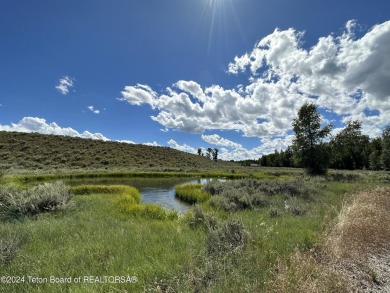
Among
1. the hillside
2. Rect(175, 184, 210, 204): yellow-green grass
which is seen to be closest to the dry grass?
Rect(175, 184, 210, 204): yellow-green grass

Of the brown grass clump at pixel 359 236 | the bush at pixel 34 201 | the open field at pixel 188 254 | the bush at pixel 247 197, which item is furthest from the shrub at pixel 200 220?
the bush at pixel 34 201

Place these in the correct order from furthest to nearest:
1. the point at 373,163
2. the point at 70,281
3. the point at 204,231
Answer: the point at 373,163, the point at 204,231, the point at 70,281

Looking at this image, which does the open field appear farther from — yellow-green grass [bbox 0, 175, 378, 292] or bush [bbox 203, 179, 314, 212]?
bush [bbox 203, 179, 314, 212]

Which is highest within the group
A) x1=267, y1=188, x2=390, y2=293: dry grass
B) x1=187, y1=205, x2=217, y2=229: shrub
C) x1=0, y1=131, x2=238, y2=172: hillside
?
Result: x1=0, y1=131, x2=238, y2=172: hillside

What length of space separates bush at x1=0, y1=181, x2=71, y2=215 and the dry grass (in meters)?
10.1

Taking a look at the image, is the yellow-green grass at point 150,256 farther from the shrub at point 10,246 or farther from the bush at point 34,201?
the bush at point 34,201

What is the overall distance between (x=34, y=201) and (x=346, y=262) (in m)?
12.1

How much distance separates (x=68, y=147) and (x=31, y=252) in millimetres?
57748

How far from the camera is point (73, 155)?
170 ft

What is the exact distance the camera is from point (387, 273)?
544 centimetres

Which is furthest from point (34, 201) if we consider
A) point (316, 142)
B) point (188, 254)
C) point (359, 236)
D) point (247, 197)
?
point (316, 142)

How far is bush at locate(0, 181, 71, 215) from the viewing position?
10.0 m

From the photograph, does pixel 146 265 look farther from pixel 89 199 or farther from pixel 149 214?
pixel 89 199

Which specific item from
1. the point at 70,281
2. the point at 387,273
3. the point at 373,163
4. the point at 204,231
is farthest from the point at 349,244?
the point at 373,163
